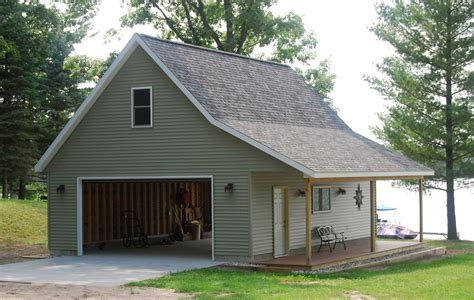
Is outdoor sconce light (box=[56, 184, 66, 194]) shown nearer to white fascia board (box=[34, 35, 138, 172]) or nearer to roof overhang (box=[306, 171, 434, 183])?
white fascia board (box=[34, 35, 138, 172])

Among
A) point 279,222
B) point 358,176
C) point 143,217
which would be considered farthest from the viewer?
point 143,217

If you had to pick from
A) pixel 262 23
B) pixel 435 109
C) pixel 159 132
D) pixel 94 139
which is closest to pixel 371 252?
pixel 159 132

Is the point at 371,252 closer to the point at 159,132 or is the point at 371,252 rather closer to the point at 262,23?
the point at 159,132

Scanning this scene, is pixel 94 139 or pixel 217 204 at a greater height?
pixel 94 139

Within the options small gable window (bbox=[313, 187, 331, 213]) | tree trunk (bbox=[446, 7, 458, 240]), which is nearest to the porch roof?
small gable window (bbox=[313, 187, 331, 213])

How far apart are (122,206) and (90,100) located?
15.4 feet

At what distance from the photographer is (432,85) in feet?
107

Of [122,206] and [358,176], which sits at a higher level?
[358,176]

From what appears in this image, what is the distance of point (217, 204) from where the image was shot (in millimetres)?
21109

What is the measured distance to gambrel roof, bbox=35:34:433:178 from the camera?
20875 mm

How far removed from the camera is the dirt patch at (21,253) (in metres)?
23.0

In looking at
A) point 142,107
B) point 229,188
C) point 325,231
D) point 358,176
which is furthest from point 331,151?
point 142,107

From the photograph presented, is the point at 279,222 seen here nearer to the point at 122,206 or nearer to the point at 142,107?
the point at 142,107

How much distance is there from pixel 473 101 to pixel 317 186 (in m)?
10.7
